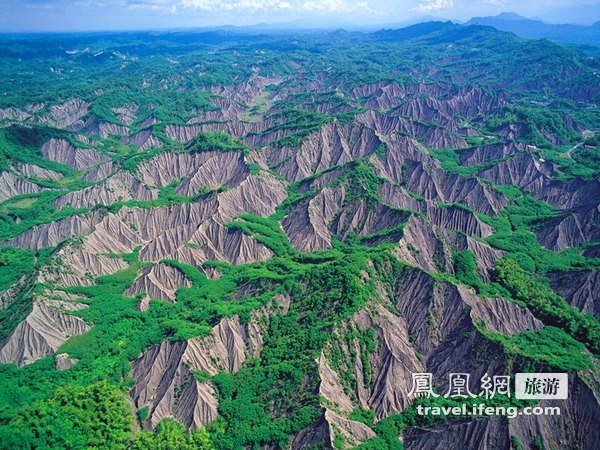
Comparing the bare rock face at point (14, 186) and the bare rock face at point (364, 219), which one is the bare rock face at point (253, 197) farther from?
the bare rock face at point (14, 186)

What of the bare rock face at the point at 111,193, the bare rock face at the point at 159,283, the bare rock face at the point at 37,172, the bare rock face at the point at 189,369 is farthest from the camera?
the bare rock face at the point at 37,172

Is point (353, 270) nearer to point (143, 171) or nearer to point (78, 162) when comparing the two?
point (143, 171)

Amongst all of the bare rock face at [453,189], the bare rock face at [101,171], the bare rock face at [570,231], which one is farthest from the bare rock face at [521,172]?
the bare rock face at [101,171]

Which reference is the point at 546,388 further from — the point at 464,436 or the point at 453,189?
the point at 453,189

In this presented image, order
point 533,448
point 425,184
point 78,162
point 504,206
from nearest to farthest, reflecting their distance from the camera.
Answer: point 533,448
point 504,206
point 425,184
point 78,162

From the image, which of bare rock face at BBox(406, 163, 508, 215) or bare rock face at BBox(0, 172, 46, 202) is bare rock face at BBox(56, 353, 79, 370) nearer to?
bare rock face at BBox(0, 172, 46, 202)

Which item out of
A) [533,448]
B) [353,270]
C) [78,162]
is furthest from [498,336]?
[78,162]
